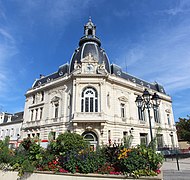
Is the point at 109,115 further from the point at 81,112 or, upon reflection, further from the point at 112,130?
the point at 81,112

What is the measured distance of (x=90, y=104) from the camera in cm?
2075

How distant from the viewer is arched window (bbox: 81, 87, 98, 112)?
20.5 m

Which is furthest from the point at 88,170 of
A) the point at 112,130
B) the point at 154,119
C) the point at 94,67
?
the point at 154,119

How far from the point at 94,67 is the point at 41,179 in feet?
55.8

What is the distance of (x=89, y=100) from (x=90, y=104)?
0.56 meters

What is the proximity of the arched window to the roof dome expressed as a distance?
5.12m

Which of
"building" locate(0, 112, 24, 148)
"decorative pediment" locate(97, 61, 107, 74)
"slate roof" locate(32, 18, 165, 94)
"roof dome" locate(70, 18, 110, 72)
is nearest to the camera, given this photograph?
"decorative pediment" locate(97, 61, 107, 74)

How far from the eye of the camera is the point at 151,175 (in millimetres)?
6133

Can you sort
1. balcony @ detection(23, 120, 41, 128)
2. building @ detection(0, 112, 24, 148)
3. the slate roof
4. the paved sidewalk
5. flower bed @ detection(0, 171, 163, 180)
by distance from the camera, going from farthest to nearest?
building @ detection(0, 112, 24, 148) < balcony @ detection(23, 120, 41, 128) < the slate roof < the paved sidewalk < flower bed @ detection(0, 171, 163, 180)

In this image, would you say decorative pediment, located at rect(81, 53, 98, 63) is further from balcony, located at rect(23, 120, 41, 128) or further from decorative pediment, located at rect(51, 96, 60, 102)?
balcony, located at rect(23, 120, 41, 128)

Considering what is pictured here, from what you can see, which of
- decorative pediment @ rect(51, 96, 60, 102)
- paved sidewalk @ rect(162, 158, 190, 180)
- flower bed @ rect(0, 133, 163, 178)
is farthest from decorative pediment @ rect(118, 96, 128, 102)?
flower bed @ rect(0, 133, 163, 178)

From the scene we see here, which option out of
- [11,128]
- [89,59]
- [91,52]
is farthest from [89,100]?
[11,128]

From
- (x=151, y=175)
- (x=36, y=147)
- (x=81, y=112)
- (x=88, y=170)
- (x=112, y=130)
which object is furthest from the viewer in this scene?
(x=112, y=130)

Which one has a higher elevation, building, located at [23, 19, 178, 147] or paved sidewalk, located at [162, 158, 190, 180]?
building, located at [23, 19, 178, 147]
